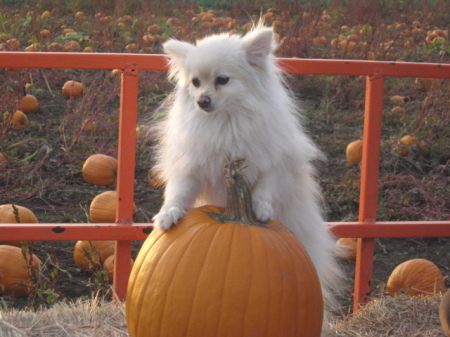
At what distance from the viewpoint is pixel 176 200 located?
2939 mm

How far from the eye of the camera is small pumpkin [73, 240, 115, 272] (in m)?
3.92

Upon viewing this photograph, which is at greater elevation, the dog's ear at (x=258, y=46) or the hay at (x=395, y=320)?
the dog's ear at (x=258, y=46)

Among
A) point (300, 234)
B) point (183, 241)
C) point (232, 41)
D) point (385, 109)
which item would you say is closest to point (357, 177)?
point (385, 109)

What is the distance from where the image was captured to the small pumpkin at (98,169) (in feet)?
16.7

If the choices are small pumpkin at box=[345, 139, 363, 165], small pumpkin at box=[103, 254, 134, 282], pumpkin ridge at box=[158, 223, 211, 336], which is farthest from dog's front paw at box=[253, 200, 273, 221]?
small pumpkin at box=[345, 139, 363, 165]

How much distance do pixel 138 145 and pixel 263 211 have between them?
10.4 ft

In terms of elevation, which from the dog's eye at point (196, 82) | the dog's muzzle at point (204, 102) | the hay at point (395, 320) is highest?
the dog's eye at point (196, 82)

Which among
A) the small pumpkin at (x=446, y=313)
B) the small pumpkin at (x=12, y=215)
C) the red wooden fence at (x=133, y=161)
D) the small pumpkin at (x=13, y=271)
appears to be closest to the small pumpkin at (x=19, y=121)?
the small pumpkin at (x=12, y=215)

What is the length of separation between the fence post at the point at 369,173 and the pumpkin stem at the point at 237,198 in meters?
1.10

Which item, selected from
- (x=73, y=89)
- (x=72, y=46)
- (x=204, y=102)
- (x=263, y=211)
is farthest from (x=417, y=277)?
(x=72, y=46)

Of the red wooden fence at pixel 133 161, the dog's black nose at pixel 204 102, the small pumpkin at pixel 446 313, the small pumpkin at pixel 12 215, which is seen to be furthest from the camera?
the small pumpkin at pixel 12 215

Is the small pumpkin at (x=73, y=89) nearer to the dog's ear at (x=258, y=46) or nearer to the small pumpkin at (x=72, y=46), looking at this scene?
the small pumpkin at (x=72, y=46)

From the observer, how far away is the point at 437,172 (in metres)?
5.68

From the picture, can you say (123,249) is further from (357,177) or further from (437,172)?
(437,172)
